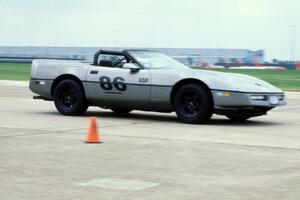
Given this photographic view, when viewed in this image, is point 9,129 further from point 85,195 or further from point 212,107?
point 85,195

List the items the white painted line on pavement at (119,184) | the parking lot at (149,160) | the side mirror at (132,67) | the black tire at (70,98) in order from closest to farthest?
the parking lot at (149,160) → the white painted line on pavement at (119,184) → the side mirror at (132,67) → the black tire at (70,98)

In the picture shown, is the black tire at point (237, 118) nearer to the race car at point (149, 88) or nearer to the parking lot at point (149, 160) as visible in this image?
the race car at point (149, 88)

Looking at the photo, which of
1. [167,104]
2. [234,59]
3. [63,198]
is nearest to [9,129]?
[167,104]

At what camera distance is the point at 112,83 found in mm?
14000

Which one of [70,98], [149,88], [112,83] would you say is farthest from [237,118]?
[70,98]

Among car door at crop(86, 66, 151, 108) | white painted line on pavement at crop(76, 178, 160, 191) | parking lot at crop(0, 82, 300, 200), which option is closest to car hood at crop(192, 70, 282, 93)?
parking lot at crop(0, 82, 300, 200)

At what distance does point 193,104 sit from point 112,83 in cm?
174

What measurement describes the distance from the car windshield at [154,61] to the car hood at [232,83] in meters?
0.83

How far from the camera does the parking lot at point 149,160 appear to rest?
6613mm

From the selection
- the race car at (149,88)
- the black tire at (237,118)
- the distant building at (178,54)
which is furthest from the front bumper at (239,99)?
the distant building at (178,54)

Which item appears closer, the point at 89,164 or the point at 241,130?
the point at 89,164

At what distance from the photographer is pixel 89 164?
8156mm

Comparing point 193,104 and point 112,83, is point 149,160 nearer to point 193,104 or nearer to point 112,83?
point 193,104

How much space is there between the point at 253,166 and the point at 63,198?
8.69 ft
